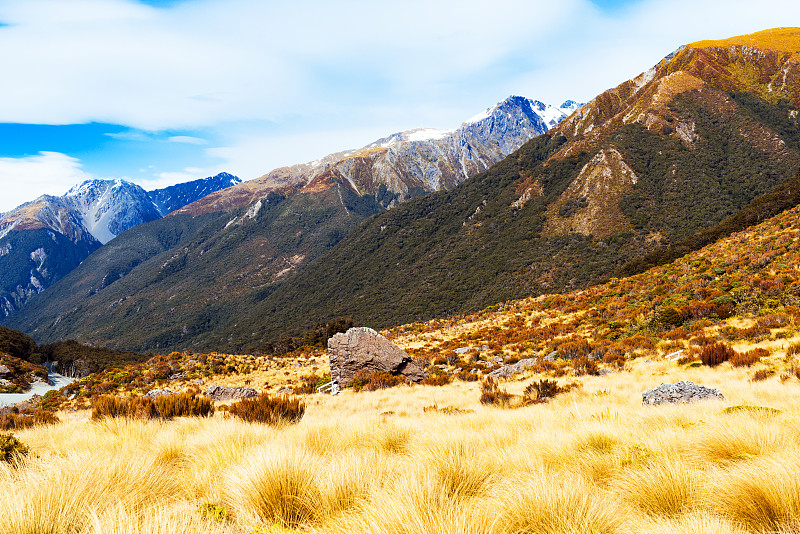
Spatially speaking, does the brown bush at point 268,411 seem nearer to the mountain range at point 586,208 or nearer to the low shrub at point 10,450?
the low shrub at point 10,450

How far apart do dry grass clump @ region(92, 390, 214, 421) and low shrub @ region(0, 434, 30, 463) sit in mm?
2154

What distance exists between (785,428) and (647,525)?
358 cm

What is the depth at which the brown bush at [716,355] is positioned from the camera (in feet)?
35.4

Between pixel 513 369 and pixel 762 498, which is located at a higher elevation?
pixel 762 498

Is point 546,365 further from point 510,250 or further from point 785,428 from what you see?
point 510,250

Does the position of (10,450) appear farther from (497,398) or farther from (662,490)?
(497,398)

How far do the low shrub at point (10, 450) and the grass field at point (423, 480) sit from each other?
19 centimetres

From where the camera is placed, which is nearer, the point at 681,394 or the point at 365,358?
the point at 681,394

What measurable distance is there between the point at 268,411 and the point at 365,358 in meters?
10.5

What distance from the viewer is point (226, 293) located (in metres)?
194

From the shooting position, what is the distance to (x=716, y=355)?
10906mm

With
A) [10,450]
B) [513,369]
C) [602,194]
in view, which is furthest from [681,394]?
[602,194]

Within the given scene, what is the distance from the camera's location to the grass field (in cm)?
240

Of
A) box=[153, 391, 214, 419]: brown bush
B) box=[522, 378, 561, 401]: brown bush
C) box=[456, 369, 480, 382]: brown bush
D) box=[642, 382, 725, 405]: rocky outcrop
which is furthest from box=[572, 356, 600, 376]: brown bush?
box=[153, 391, 214, 419]: brown bush
